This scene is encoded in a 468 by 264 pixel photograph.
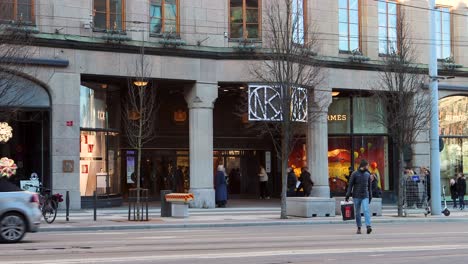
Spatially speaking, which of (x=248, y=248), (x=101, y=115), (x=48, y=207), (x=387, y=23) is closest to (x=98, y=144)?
(x=101, y=115)

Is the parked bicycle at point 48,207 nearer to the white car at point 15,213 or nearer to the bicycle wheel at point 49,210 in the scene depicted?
the bicycle wheel at point 49,210

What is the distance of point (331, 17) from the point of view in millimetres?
34125

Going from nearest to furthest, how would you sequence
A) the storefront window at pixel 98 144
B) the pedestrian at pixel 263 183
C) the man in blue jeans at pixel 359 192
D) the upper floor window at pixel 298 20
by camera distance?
1. the man in blue jeans at pixel 359 192
2. the upper floor window at pixel 298 20
3. the storefront window at pixel 98 144
4. the pedestrian at pixel 263 183

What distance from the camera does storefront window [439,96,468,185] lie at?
37.9 meters

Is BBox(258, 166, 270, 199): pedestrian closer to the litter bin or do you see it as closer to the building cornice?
the building cornice

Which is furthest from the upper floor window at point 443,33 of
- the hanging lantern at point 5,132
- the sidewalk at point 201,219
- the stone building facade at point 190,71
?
the hanging lantern at point 5,132

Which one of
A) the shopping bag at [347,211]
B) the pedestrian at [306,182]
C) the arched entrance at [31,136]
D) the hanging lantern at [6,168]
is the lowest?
the shopping bag at [347,211]

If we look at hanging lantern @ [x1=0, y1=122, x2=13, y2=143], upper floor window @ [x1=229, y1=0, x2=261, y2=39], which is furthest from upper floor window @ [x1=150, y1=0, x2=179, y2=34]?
hanging lantern @ [x1=0, y1=122, x2=13, y2=143]

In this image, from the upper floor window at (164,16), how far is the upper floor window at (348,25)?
893cm

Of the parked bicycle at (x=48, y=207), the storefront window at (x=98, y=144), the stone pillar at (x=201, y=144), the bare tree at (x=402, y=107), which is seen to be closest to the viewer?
the parked bicycle at (x=48, y=207)

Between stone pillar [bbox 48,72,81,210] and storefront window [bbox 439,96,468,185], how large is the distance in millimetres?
20120

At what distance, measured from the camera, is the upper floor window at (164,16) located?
30.3 m

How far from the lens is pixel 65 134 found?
91.7ft

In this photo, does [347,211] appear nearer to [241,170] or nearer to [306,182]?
[306,182]
